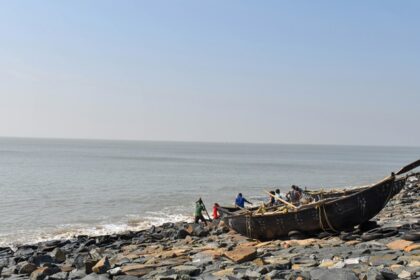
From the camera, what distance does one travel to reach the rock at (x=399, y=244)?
11481 millimetres

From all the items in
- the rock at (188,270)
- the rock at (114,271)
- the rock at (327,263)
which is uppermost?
the rock at (327,263)

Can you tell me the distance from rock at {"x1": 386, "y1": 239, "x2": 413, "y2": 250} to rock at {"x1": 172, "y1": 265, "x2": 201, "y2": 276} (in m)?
5.03

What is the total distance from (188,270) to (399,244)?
18.0 ft

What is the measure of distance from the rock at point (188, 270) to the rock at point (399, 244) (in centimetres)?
503

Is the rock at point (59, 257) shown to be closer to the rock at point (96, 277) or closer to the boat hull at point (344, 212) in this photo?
the rock at point (96, 277)

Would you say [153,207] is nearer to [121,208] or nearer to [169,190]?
[121,208]

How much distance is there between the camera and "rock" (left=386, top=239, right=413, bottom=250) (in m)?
11.5

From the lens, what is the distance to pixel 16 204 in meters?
35.8

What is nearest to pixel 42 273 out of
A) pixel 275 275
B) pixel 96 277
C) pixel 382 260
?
pixel 96 277

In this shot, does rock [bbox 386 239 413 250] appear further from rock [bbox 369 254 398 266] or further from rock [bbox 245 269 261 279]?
rock [bbox 245 269 261 279]

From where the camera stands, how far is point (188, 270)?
438 inches

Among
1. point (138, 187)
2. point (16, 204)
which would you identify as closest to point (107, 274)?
point (16, 204)

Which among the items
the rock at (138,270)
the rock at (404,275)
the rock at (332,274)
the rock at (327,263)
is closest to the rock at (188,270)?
the rock at (138,270)

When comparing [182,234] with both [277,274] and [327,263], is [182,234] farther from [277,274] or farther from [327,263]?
[277,274]
